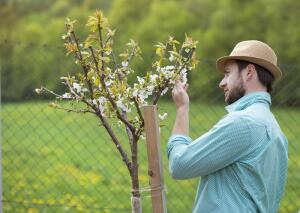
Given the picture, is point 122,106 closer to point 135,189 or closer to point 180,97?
point 180,97

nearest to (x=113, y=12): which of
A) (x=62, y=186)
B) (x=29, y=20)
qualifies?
(x=29, y=20)

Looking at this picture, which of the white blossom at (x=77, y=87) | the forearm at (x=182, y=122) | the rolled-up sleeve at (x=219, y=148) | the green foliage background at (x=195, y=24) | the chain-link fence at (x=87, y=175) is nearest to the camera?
the rolled-up sleeve at (x=219, y=148)

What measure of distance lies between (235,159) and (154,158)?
37cm

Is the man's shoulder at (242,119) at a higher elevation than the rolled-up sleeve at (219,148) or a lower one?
higher

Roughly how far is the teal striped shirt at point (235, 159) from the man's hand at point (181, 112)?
0.11 ft

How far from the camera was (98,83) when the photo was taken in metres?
2.71

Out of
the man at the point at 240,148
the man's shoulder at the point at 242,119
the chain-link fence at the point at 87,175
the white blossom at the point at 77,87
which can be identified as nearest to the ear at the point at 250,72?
the man at the point at 240,148

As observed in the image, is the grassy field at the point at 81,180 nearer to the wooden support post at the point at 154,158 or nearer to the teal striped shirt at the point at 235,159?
the wooden support post at the point at 154,158

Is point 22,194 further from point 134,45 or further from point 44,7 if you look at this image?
point 44,7

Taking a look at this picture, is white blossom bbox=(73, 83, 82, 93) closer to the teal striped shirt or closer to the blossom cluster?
the blossom cluster

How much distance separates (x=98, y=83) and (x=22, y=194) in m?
3.45

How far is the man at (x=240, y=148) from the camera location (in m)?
2.51

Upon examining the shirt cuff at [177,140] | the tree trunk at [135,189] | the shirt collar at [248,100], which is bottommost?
the tree trunk at [135,189]

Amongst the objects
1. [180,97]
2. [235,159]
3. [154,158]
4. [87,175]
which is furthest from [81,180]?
[235,159]
